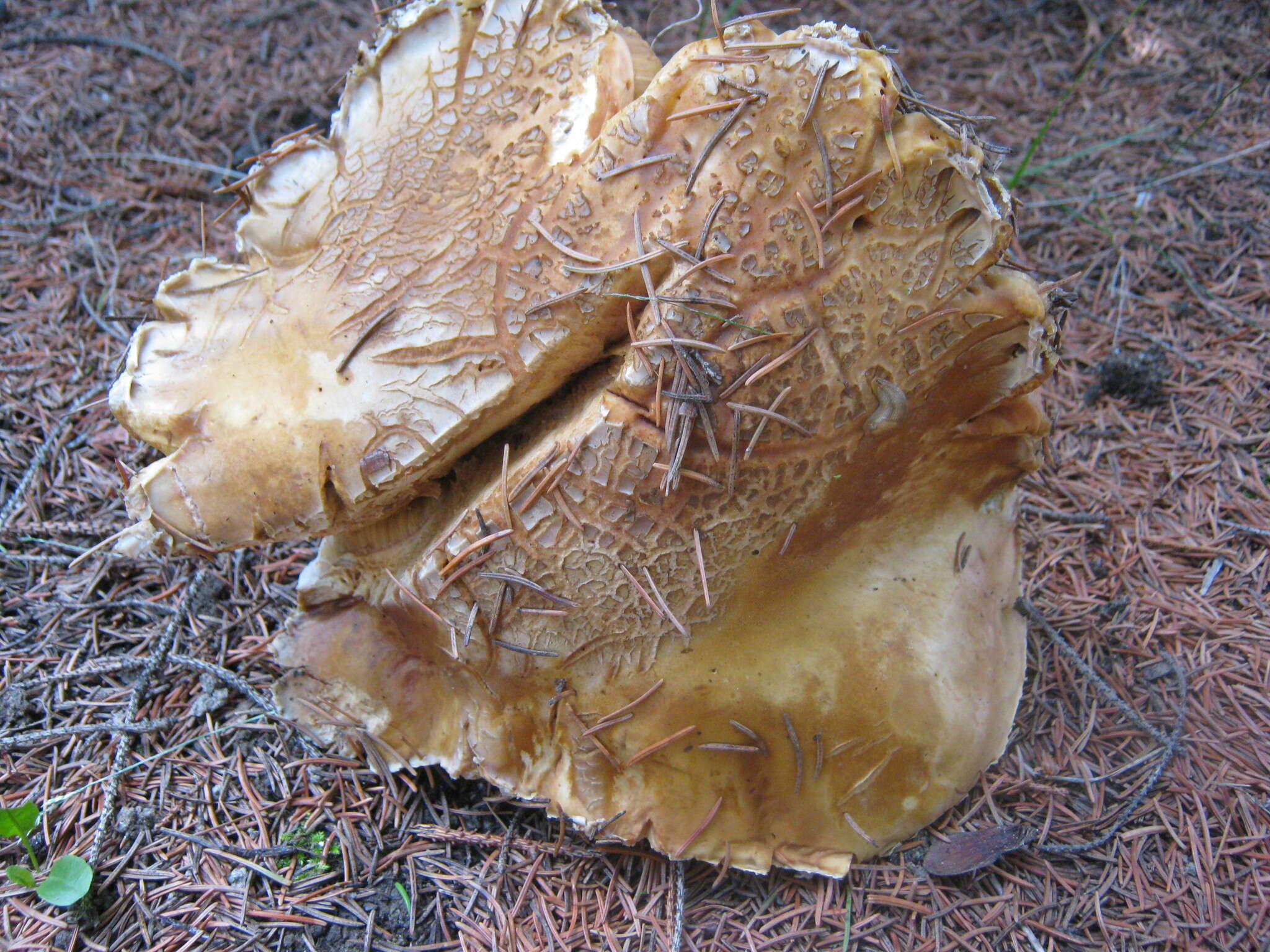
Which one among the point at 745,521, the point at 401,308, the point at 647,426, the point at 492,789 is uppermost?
the point at 401,308

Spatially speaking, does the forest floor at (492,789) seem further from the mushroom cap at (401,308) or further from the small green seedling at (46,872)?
the mushroom cap at (401,308)

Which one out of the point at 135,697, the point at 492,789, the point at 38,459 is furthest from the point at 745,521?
the point at 38,459

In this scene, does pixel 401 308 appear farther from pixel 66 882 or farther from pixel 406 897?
pixel 66 882

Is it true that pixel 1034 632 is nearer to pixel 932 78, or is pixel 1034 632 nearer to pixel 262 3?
pixel 932 78

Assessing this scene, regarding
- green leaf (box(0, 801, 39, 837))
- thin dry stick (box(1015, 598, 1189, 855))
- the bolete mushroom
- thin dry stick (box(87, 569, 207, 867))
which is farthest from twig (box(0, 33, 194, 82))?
thin dry stick (box(1015, 598, 1189, 855))

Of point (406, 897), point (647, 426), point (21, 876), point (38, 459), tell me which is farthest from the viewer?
point (38, 459)

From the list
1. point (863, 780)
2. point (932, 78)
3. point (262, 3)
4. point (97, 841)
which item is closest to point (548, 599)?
point (863, 780)

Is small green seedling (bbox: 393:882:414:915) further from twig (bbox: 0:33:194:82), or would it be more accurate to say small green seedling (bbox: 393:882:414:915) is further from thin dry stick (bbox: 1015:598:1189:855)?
twig (bbox: 0:33:194:82)
